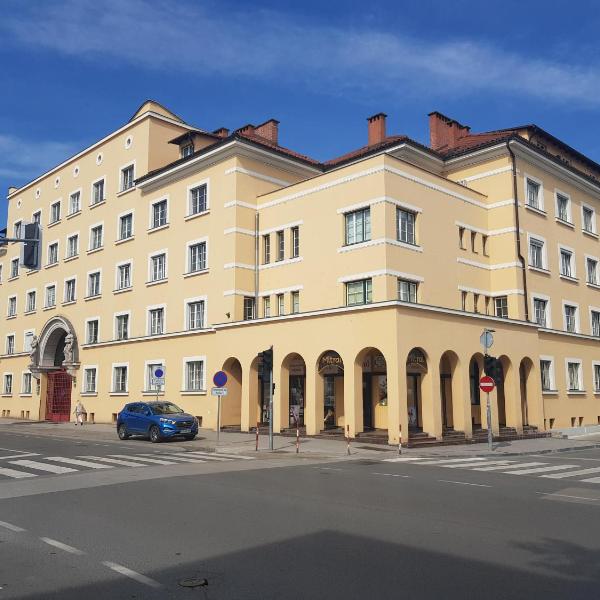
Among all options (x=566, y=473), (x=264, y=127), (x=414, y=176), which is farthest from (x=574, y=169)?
(x=566, y=473)

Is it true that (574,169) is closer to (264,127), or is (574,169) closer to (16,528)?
(264,127)

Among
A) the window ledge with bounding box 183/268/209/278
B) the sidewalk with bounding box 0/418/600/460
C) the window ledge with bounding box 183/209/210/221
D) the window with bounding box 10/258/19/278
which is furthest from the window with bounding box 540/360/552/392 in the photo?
the window with bounding box 10/258/19/278

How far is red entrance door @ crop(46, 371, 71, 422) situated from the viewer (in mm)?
41625

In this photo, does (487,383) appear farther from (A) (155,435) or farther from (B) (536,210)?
(B) (536,210)

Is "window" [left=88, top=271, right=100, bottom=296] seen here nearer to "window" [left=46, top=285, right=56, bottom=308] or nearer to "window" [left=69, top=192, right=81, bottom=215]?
"window" [left=46, top=285, right=56, bottom=308]

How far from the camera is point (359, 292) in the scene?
26906 mm

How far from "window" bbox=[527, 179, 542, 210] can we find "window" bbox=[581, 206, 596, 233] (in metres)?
5.71

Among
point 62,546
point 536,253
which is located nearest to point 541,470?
Result: point 62,546

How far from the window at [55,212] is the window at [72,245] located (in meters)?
2.86

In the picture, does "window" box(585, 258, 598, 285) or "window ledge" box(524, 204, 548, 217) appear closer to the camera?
"window ledge" box(524, 204, 548, 217)

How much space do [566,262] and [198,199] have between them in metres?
20.7

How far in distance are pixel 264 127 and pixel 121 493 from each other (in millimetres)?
31529

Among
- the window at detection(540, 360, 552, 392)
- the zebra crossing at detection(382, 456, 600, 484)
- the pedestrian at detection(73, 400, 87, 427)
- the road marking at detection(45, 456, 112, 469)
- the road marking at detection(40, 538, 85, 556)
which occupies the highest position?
the window at detection(540, 360, 552, 392)

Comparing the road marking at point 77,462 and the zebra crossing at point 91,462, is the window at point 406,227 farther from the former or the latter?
the road marking at point 77,462
